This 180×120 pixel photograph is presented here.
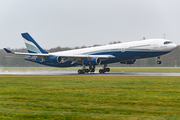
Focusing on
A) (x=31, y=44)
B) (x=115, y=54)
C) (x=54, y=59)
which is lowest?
(x=54, y=59)

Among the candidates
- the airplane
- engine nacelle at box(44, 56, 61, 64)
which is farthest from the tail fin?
engine nacelle at box(44, 56, 61, 64)

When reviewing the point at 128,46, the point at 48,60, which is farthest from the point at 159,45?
the point at 48,60

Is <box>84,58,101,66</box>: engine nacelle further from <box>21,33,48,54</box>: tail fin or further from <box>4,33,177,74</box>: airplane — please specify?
<box>21,33,48,54</box>: tail fin

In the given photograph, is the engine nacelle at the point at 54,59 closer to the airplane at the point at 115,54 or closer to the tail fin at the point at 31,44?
the airplane at the point at 115,54

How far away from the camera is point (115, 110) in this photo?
9.17 metres

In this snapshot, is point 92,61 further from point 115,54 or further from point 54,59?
point 54,59

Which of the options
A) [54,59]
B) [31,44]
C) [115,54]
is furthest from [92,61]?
[31,44]

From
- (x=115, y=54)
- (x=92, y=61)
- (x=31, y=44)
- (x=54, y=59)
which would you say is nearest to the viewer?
(x=92, y=61)

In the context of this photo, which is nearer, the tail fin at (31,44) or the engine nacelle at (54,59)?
the engine nacelle at (54,59)

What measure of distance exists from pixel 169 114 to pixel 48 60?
110 ft

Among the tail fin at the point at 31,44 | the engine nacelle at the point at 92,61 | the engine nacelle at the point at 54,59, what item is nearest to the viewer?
the engine nacelle at the point at 92,61

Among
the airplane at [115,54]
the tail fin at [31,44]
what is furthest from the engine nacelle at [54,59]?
the tail fin at [31,44]

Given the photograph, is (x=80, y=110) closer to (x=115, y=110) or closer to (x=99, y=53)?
(x=115, y=110)

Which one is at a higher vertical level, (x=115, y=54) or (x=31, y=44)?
(x=31, y=44)
